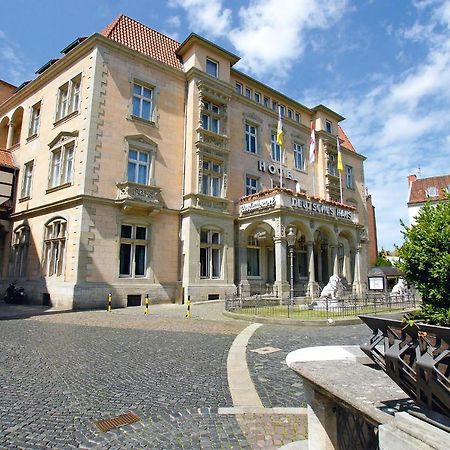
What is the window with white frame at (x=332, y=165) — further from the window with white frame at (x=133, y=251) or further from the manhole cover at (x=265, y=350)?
the manhole cover at (x=265, y=350)

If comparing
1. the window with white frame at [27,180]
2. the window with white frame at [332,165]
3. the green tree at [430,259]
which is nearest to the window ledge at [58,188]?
the window with white frame at [27,180]

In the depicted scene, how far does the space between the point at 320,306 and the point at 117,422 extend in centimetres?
1487

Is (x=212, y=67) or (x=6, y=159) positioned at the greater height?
(x=212, y=67)

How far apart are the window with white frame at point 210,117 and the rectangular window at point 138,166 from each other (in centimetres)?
540

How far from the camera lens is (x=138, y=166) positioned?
22250 millimetres

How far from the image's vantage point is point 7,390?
18.1 feet

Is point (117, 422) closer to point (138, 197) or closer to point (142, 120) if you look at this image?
point (138, 197)

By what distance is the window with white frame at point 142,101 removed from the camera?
22.8 m

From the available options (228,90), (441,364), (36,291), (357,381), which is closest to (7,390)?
(357,381)

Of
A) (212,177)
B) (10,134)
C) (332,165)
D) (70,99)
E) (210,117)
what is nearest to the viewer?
(70,99)

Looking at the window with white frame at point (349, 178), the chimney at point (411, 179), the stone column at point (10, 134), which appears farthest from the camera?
the chimney at point (411, 179)

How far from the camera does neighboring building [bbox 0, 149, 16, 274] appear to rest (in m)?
26.3

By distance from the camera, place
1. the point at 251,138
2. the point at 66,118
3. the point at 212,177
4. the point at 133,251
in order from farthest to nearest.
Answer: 1. the point at 251,138
2. the point at 212,177
3. the point at 66,118
4. the point at 133,251

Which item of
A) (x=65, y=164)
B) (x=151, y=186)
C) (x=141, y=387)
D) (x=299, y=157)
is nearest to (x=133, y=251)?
(x=151, y=186)
